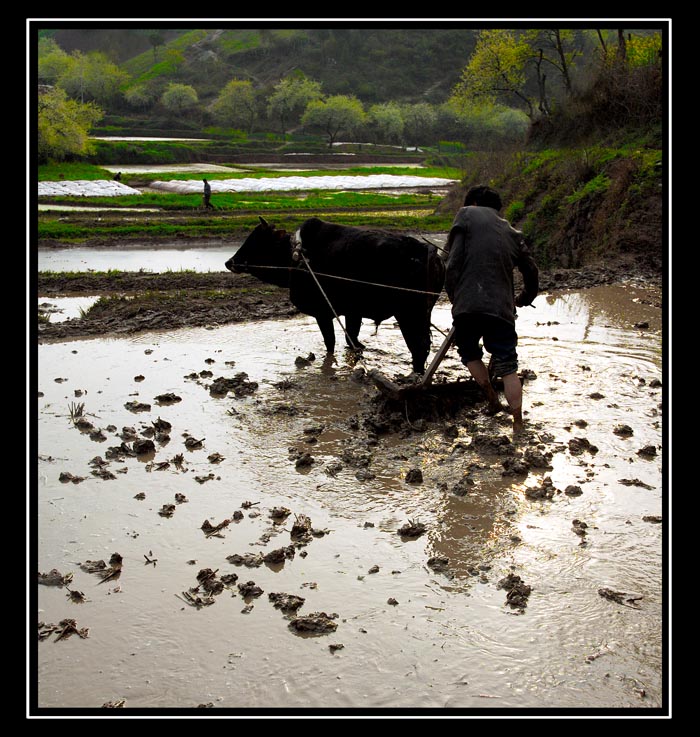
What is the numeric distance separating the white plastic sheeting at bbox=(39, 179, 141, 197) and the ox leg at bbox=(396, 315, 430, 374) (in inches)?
1237

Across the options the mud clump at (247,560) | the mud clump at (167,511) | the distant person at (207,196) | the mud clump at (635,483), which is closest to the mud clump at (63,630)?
the mud clump at (247,560)

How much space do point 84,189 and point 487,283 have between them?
1406 inches

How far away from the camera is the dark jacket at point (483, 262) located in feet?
20.2

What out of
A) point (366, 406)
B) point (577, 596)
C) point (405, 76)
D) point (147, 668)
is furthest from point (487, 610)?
point (405, 76)

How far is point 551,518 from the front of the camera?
495 centimetres

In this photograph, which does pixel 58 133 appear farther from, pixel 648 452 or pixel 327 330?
pixel 648 452

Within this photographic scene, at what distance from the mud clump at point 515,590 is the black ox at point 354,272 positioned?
12.5 ft

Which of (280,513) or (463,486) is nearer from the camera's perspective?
(280,513)

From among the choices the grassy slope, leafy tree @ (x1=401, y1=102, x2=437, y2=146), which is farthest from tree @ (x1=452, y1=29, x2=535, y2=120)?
leafy tree @ (x1=401, y1=102, x2=437, y2=146)

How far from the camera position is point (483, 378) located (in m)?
6.57

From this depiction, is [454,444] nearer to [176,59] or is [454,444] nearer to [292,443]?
[292,443]

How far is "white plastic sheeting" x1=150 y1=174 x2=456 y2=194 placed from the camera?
1581 inches

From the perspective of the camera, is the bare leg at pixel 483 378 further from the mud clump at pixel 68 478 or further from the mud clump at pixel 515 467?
the mud clump at pixel 68 478

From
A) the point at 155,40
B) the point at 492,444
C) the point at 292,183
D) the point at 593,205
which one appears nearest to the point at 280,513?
the point at 492,444
